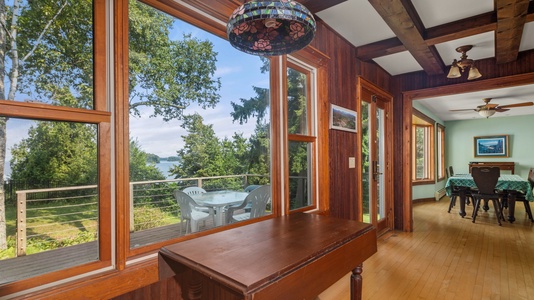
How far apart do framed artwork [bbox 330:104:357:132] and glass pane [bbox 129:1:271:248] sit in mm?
789

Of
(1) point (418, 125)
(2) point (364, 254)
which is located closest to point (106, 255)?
(2) point (364, 254)

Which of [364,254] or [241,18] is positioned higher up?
[241,18]

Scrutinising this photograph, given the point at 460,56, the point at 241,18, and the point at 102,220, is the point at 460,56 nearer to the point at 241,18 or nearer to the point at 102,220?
the point at 241,18

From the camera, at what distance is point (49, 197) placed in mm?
1118

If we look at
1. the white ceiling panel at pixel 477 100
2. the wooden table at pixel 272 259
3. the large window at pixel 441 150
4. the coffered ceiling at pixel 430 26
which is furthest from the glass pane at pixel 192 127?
the large window at pixel 441 150

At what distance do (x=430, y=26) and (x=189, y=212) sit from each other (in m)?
2.80

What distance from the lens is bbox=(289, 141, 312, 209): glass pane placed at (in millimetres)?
2270

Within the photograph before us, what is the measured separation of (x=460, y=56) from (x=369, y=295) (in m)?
3.03

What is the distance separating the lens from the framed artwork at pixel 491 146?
731cm

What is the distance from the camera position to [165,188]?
81.2 inches

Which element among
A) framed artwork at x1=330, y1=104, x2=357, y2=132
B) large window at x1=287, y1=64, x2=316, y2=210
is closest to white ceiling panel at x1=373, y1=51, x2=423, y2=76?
framed artwork at x1=330, y1=104, x2=357, y2=132

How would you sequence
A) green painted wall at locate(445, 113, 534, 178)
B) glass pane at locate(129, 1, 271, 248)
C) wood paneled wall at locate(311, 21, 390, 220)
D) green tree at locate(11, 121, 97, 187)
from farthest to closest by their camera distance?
1. green painted wall at locate(445, 113, 534, 178)
2. wood paneled wall at locate(311, 21, 390, 220)
3. glass pane at locate(129, 1, 271, 248)
4. green tree at locate(11, 121, 97, 187)

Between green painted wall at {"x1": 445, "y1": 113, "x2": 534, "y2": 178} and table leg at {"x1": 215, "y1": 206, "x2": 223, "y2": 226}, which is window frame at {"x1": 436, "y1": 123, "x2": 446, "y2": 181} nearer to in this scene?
green painted wall at {"x1": 445, "y1": 113, "x2": 534, "y2": 178}

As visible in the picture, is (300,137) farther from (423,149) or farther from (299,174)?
(423,149)
